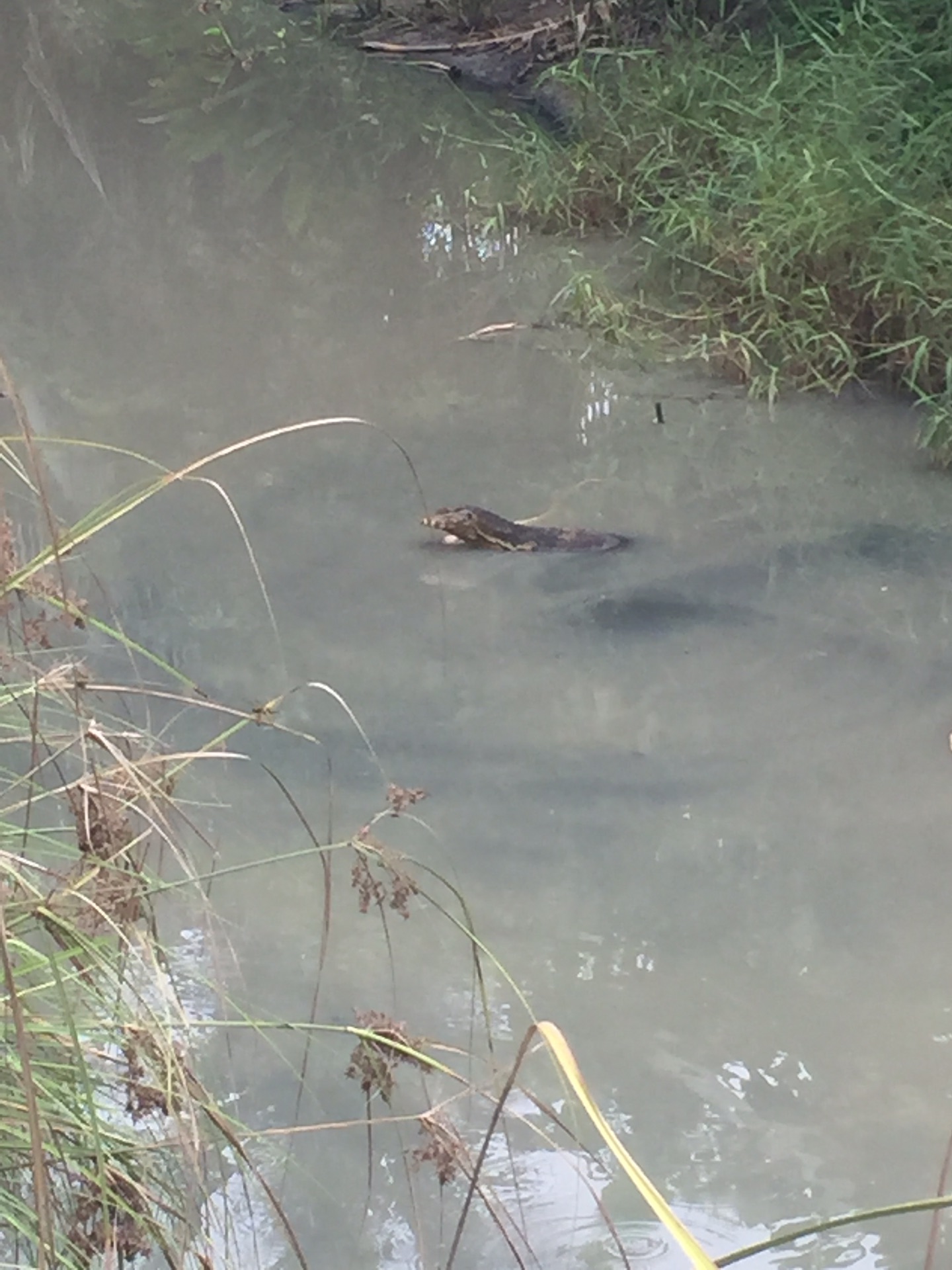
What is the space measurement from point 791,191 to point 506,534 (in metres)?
1.40

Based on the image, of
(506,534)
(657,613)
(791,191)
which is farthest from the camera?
(791,191)

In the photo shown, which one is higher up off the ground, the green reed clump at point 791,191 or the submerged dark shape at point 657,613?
the green reed clump at point 791,191

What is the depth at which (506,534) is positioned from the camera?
274 cm

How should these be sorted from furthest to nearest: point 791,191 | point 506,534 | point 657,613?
point 791,191
point 506,534
point 657,613

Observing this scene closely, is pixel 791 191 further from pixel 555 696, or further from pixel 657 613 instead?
pixel 555 696

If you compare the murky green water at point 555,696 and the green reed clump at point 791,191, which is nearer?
the murky green water at point 555,696

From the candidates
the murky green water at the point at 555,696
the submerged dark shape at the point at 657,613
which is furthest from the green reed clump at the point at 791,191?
the submerged dark shape at the point at 657,613

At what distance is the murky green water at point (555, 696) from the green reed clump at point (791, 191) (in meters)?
0.16

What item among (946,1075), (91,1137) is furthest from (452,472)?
(91,1137)

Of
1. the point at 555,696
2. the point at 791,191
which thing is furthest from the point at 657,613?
the point at 791,191

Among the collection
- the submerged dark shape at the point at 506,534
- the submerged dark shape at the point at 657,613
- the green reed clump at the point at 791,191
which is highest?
the green reed clump at the point at 791,191

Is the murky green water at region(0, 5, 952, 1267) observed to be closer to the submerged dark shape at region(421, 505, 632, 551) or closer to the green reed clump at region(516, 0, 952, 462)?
the submerged dark shape at region(421, 505, 632, 551)

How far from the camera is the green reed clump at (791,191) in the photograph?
11.0ft

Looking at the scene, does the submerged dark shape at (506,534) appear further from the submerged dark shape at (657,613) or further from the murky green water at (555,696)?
the submerged dark shape at (657,613)
